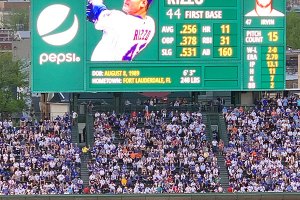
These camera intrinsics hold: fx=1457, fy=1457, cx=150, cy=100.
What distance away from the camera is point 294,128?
61.5 metres

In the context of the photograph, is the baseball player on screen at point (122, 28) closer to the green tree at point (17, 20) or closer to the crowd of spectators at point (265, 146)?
the crowd of spectators at point (265, 146)

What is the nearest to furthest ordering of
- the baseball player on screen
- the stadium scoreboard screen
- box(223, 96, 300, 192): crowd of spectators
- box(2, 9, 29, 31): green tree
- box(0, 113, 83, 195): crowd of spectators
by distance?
box(0, 113, 83, 195): crowd of spectators
box(223, 96, 300, 192): crowd of spectators
the stadium scoreboard screen
the baseball player on screen
box(2, 9, 29, 31): green tree

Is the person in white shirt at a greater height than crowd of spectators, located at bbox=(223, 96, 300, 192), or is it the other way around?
the person in white shirt

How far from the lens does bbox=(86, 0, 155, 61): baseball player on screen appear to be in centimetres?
5897

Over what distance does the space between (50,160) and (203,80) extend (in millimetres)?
7178

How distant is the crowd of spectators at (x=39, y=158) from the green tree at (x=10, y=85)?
22.2 metres

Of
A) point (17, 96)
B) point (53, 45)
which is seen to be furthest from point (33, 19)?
point (17, 96)

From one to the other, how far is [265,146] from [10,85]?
28.9 meters

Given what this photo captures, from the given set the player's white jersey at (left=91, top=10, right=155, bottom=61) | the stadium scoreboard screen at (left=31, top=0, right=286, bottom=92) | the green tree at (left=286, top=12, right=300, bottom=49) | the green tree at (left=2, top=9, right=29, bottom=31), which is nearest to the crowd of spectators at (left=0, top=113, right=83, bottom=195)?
the stadium scoreboard screen at (left=31, top=0, right=286, bottom=92)

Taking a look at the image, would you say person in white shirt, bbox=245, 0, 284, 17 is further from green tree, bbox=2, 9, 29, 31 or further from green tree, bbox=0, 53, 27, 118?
green tree, bbox=2, 9, 29, 31

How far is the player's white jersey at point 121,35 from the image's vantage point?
5906cm

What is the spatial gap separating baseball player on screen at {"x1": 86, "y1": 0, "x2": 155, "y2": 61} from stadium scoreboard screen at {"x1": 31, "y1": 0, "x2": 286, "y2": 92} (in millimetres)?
41

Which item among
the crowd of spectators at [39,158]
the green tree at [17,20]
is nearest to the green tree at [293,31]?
the green tree at [17,20]

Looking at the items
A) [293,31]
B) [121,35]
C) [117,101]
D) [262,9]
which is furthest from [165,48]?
[293,31]
